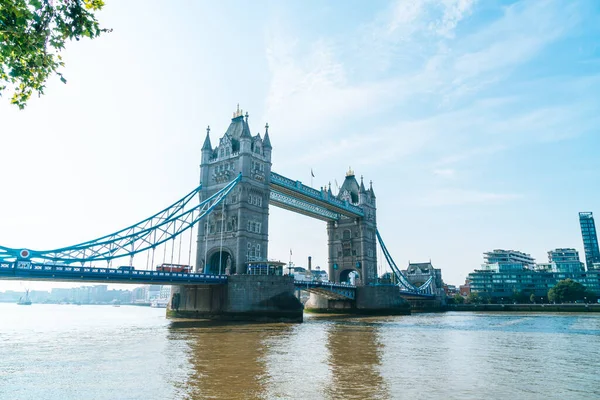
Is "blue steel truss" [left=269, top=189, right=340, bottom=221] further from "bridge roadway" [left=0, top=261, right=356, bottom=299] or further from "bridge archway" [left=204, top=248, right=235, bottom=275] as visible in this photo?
"bridge roadway" [left=0, top=261, right=356, bottom=299]

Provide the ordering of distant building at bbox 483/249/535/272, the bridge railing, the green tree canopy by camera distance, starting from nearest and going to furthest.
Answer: the bridge railing, the green tree canopy, distant building at bbox 483/249/535/272

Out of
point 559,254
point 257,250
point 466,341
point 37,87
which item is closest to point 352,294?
point 257,250

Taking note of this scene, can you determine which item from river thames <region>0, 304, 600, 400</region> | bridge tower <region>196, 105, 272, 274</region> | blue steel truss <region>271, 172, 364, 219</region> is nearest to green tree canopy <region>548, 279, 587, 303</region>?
blue steel truss <region>271, 172, 364, 219</region>

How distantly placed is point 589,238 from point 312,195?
18193 centimetres

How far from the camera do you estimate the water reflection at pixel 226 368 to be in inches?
496

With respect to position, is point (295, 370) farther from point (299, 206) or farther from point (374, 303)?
point (374, 303)

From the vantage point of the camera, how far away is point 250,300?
1796 inches

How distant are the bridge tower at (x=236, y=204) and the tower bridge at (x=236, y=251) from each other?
14 cm

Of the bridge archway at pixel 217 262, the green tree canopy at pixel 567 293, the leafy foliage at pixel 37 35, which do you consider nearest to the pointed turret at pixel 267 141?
the bridge archway at pixel 217 262

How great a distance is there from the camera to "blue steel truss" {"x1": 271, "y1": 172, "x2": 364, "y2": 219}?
62.8 meters

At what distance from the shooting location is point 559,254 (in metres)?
171

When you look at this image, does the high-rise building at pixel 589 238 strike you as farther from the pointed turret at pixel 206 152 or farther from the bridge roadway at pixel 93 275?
the bridge roadway at pixel 93 275

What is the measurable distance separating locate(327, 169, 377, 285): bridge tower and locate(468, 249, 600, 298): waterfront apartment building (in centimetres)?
7220

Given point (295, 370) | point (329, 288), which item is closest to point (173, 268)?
point (329, 288)
